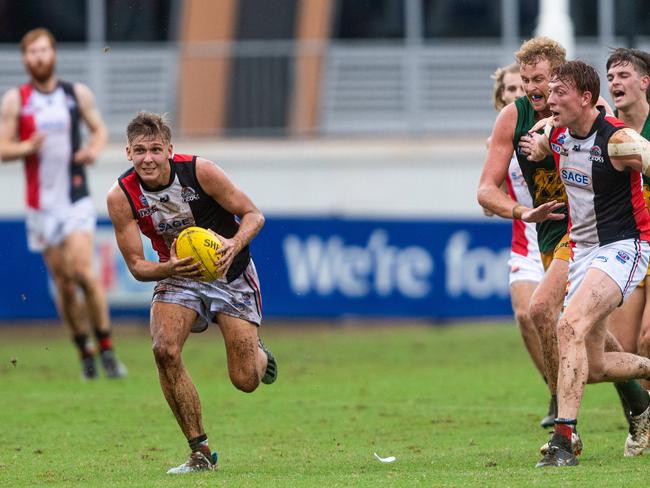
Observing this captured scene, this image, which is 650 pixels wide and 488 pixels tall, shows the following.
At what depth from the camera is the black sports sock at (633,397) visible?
8.81 metres

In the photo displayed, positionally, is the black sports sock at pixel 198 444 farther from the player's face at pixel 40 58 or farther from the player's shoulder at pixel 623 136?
the player's face at pixel 40 58

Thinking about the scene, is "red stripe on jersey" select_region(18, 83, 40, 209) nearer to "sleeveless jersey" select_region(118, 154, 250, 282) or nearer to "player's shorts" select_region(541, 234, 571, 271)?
"sleeveless jersey" select_region(118, 154, 250, 282)

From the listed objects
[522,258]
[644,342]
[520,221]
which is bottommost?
[644,342]

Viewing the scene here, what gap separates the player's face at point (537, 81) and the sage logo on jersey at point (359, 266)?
391 inches

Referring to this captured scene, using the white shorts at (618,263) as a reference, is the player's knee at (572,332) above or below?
below

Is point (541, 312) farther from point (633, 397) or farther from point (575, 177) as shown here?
point (575, 177)

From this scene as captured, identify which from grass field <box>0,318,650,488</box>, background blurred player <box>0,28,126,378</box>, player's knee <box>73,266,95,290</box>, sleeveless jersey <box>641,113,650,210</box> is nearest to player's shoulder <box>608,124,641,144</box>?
sleeveless jersey <box>641,113,650,210</box>

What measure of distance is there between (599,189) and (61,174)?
8.18 metres

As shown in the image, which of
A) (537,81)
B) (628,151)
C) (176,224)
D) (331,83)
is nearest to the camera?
(628,151)

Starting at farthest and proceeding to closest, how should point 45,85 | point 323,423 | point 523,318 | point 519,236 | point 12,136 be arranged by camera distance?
point 12,136, point 45,85, point 323,423, point 519,236, point 523,318

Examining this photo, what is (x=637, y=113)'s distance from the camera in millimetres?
9266

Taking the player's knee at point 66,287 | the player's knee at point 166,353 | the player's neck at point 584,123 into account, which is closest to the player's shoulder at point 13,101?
the player's knee at point 66,287

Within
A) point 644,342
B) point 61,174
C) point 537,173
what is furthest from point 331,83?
point 644,342

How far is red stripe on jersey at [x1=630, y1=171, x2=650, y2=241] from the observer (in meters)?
8.34
